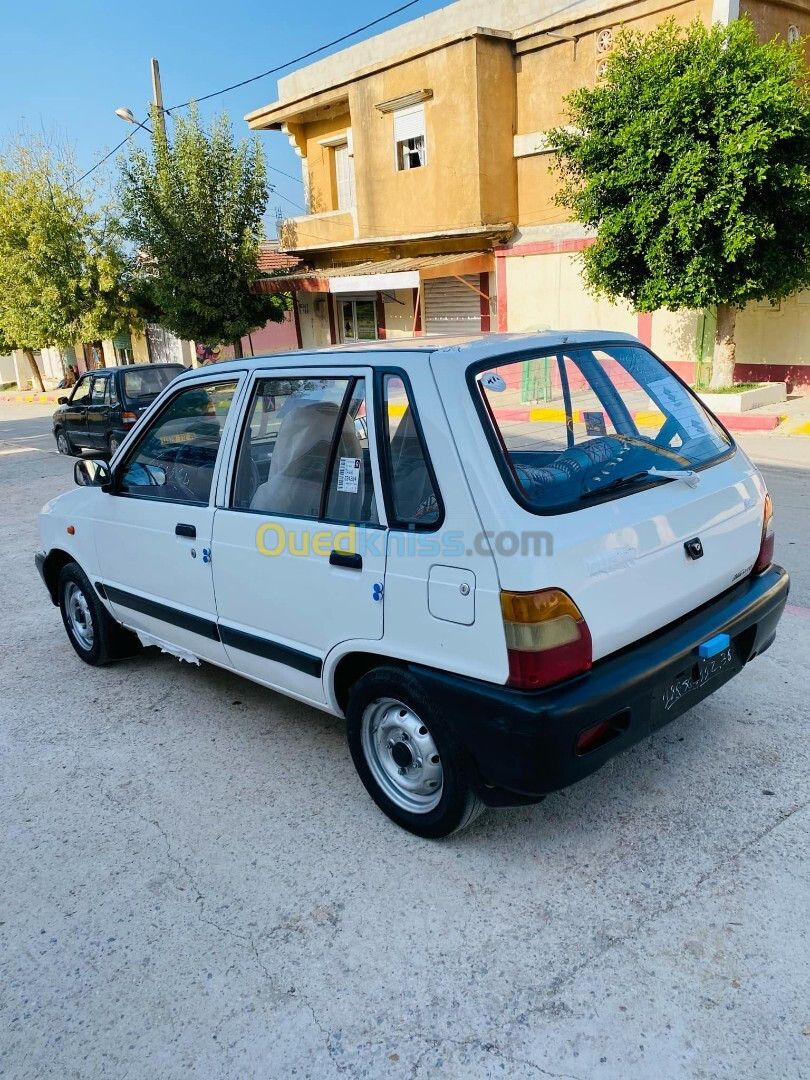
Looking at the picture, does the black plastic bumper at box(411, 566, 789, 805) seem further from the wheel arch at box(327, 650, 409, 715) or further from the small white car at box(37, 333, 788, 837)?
the wheel arch at box(327, 650, 409, 715)

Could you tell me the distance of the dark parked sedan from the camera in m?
13.4

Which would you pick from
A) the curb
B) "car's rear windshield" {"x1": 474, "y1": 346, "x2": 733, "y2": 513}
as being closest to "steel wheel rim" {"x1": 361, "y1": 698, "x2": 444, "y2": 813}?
"car's rear windshield" {"x1": 474, "y1": 346, "x2": 733, "y2": 513}

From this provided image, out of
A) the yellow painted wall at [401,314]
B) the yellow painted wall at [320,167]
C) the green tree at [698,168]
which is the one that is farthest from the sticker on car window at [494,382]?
the yellow painted wall at [320,167]

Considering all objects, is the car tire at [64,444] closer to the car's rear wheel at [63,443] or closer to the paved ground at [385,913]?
the car's rear wheel at [63,443]

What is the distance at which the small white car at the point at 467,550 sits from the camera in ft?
8.17

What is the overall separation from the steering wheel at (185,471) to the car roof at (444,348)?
1.44 feet

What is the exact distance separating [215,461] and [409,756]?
61.9 inches

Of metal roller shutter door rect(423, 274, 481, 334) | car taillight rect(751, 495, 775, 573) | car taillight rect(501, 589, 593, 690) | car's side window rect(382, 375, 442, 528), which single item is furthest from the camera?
metal roller shutter door rect(423, 274, 481, 334)

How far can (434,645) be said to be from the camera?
2.63m

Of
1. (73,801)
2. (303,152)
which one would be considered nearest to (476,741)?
(73,801)

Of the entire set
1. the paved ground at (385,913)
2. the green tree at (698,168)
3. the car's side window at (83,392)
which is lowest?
the paved ground at (385,913)

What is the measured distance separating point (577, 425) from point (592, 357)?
0.99ft

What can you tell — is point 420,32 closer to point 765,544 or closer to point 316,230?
point 316,230

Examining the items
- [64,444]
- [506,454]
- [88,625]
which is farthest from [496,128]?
[506,454]
